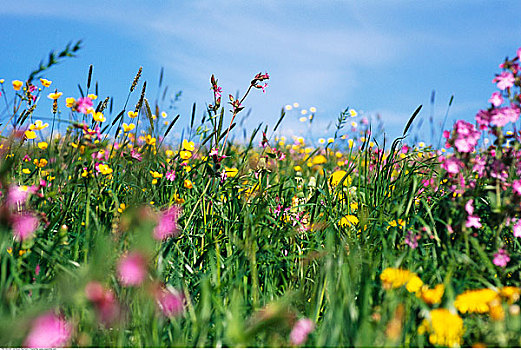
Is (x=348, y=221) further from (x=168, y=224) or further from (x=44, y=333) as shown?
(x=44, y=333)

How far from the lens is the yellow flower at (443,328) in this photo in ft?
4.67

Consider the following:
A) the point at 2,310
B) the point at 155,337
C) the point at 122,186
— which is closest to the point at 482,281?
the point at 155,337

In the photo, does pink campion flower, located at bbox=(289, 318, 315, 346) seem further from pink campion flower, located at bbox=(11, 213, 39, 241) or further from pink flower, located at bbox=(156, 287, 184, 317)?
pink campion flower, located at bbox=(11, 213, 39, 241)

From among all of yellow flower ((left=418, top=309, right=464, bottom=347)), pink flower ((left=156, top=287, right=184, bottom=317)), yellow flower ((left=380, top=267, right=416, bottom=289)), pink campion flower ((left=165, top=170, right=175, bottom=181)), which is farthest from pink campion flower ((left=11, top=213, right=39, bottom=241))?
yellow flower ((left=418, top=309, right=464, bottom=347))

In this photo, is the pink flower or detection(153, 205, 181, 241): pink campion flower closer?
the pink flower

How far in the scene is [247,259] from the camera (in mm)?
2006

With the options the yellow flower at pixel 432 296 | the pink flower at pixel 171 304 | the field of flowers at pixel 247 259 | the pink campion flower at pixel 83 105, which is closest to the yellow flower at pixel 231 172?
the field of flowers at pixel 247 259

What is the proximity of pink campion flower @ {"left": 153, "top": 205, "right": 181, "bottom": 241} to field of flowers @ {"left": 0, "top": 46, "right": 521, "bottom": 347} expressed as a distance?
0.03 feet

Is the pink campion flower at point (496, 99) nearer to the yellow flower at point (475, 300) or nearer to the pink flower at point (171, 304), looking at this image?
the yellow flower at point (475, 300)

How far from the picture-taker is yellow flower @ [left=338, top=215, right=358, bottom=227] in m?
2.44

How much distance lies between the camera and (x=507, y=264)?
1.93 meters

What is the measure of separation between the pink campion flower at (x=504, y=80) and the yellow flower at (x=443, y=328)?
903 mm

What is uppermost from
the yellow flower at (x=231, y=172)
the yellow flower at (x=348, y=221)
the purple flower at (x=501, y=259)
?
the yellow flower at (x=231, y=172)

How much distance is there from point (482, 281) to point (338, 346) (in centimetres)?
63
